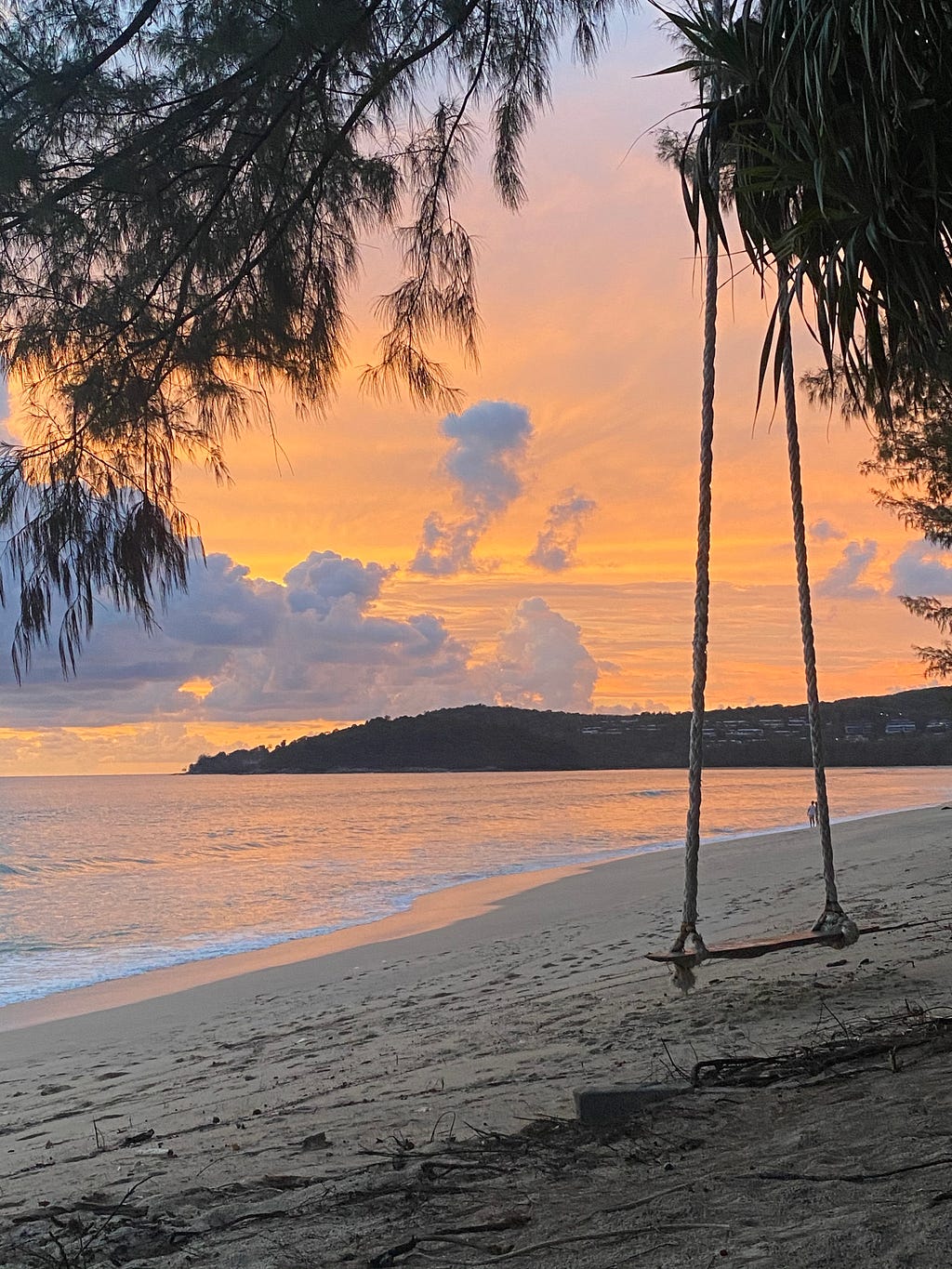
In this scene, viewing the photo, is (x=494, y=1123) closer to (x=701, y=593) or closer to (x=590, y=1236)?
(x=590, y=1236)

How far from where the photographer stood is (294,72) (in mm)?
3430

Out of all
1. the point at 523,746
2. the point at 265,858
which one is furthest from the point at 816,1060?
the point at 523,746

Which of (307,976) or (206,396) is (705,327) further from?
(307,976)

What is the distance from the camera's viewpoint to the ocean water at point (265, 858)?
11594mm

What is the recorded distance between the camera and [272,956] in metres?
9.61

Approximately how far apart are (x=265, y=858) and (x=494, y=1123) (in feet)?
65.9

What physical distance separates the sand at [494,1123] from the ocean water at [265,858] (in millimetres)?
4187

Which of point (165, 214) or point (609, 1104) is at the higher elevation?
point (165, 214)

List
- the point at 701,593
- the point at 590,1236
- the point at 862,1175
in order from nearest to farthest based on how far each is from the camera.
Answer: the point at 590,1236
the point at 862,1175
the point at 701,593

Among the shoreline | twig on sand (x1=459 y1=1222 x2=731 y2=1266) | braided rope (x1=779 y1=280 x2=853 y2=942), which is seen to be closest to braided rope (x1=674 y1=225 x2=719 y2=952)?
braided rope (x1=779 y1=280 x2=853 y2=942)

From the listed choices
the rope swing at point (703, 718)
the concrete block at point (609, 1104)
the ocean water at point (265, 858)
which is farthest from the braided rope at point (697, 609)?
the ocean water at point (265, 858)

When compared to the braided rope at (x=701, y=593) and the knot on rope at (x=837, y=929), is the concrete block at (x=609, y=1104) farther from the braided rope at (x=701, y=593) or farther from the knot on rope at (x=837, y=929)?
the knot on rope at (x=837, y=929)

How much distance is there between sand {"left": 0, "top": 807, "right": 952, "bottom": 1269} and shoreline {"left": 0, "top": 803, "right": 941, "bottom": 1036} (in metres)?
0.50

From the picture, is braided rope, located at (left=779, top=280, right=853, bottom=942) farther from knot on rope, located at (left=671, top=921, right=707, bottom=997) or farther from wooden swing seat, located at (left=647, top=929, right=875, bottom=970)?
knot on rope, located at (left=671, top=921, right=707, bottom=997)
